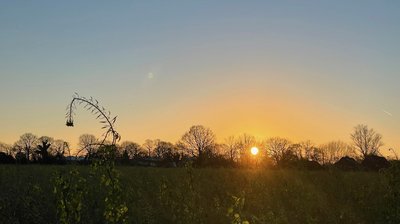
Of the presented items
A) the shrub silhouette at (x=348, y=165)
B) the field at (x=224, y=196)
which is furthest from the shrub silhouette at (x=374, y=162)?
the field at (x=224, y=196)

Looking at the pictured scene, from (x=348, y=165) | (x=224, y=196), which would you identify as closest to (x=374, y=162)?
(x=348, y=165)

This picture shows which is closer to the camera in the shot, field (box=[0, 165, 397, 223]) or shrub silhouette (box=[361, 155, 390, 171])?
field (box=[0, 165, 397, 223])

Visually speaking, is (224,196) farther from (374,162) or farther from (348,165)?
(374,162)

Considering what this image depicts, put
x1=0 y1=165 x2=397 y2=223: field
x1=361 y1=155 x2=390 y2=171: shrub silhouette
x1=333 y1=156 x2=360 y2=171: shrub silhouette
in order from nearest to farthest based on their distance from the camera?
x1=0 y1=165 x2=397 y2=223: field
x1=333 y1=156 x2=360 y2=171: shrub silhouette
x1=361 y1=155 x2=390 y2=171: shrub silhouette

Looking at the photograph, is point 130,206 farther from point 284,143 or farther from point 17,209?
point 284,143

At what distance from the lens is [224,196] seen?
22766 millimetres

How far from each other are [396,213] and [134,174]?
17.1 metres

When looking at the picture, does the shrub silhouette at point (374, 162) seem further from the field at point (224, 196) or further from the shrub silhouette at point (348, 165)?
the field at point (224, 196)

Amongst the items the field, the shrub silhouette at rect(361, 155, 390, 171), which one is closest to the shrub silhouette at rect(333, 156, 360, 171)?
the shrub silhouette at rect(361, 155, 390, 171)

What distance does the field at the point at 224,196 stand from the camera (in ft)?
48.6

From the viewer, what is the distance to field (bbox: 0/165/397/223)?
48.6ft

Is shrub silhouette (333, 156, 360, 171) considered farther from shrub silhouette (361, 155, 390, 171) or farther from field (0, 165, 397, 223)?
field (0, 165, 397, 223)

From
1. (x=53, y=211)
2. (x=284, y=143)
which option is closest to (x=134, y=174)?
(x=53, y=211)

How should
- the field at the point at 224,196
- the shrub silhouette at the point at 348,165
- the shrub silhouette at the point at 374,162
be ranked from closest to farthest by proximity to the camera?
the field at the point at 224,196
the shrub silhouette at the point at 348,165
the shrub silhouette at the point at 374,162
